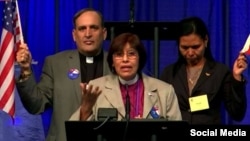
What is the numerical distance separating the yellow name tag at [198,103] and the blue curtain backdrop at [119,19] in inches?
42.9

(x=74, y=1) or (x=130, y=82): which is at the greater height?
(x=74, y=1)

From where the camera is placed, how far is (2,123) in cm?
394

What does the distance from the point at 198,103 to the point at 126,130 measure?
3.58ft

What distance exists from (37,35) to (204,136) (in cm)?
240

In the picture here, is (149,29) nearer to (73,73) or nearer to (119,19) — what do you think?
(73,73)

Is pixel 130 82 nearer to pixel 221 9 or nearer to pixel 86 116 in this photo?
pixel 86 116

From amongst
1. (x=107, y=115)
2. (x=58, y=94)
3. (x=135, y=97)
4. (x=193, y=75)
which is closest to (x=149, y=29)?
(x=193, y=75)

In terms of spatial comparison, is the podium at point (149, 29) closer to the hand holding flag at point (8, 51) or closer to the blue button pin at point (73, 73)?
the blue button pin at point (73, 73)

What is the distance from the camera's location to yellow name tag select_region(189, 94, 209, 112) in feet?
9.13

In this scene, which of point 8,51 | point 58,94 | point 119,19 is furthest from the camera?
point 119,19

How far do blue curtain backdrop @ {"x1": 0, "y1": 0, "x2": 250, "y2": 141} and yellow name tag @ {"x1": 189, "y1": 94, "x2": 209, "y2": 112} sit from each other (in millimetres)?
1090

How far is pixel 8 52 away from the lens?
121 inches

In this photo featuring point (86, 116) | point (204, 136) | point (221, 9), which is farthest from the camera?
point (221, 9)

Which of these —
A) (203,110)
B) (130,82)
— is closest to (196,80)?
(203,110)
